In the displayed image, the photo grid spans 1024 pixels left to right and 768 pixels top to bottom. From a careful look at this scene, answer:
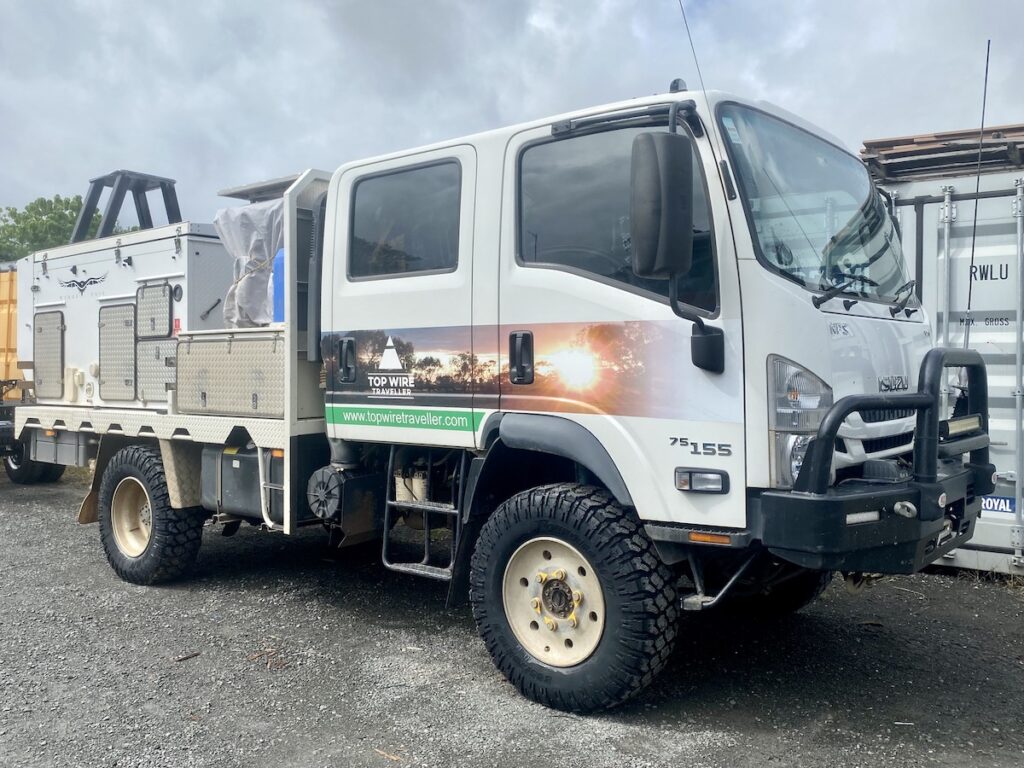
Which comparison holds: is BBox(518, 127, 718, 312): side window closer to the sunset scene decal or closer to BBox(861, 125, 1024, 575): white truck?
the sunset scene decal

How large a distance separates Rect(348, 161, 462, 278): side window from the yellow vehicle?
8.12 meters

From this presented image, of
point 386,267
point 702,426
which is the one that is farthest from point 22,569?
point 702,426

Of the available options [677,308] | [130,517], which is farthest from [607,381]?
[130,517]

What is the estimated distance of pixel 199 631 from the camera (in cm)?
542

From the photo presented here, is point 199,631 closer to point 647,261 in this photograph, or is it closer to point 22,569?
point 22,569

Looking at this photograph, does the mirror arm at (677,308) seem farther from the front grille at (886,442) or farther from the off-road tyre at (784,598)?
the off-road tyre at (784,598)

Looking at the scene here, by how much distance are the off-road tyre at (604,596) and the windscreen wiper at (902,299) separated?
161 centimetres

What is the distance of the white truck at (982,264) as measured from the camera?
19.5 ft

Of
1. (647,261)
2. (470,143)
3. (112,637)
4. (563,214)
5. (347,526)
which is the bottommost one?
(112,637)

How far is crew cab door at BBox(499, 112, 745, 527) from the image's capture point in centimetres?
374

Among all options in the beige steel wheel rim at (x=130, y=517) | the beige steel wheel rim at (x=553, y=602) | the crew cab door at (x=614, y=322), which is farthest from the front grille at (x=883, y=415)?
the beige steel wheel rim at (x=130, y=517)

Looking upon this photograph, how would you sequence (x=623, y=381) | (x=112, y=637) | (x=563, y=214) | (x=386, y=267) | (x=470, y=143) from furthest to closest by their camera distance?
(x=112, y=637), (x=386, y=267), (x=470, y=143), (x=563, y=214), (x=623, y=381)

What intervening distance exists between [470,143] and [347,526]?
87.6 inches

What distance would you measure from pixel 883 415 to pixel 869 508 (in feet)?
1.95
